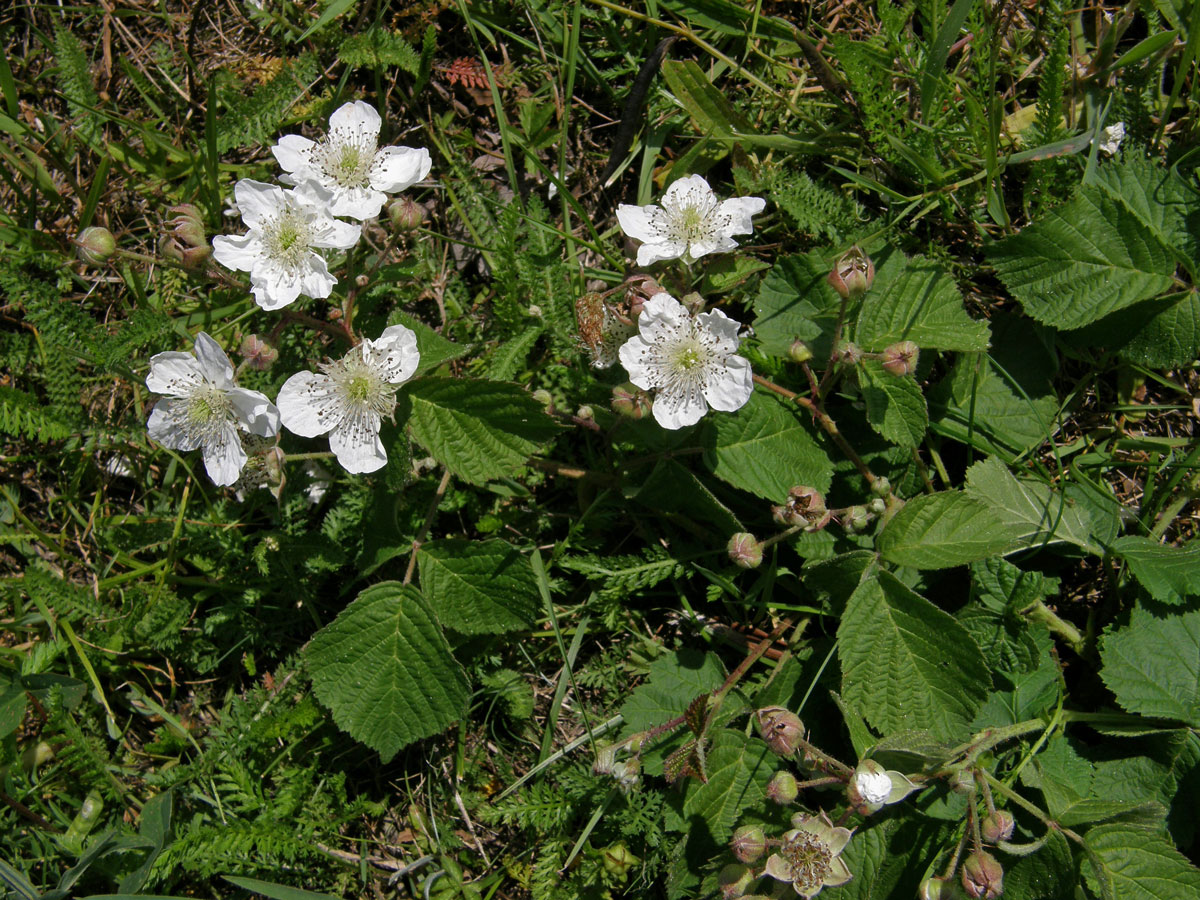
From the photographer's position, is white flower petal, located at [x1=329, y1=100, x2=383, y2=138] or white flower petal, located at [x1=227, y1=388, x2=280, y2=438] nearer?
white flower petal, located at [x1=227, y1=388, x2=280, y2=438]

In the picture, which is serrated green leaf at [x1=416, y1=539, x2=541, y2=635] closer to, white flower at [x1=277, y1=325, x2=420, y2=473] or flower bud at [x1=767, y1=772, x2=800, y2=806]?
white flower at [x1=277, y1=325, x2=420, y2=473]

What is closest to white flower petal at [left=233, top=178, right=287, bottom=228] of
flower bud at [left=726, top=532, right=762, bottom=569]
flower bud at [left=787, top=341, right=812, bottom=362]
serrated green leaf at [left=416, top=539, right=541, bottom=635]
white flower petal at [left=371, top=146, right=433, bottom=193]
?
white flower petal at [left=371, top=146, right=433, bottom=193]

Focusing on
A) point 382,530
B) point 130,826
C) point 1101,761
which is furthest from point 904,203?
point 130,826

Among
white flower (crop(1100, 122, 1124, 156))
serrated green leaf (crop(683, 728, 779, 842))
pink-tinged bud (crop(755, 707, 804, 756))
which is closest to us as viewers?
pink-tinged bud (crop(755, 707, 804, 756))

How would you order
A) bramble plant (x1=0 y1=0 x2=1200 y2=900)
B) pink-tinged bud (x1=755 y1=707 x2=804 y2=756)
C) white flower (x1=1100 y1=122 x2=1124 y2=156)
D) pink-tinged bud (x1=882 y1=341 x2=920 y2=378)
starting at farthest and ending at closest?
white flower (x1=1100 y1=122 x2=1124 y2=156)
bramble plant (x1=0 y1=0 x2=1200 y2=900)
pink-tinged bud (x1=882 y1=341 x2=920 y2=378)
pink-tinged bud (x1=755 y1=707 x2=804 y2=756)

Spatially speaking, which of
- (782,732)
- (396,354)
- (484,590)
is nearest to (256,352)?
(396,354)

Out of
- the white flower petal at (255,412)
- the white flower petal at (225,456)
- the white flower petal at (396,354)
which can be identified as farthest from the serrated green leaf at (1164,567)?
the white flower petal at (225,456)
